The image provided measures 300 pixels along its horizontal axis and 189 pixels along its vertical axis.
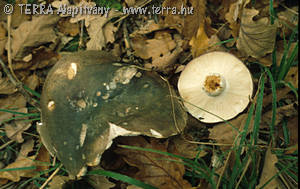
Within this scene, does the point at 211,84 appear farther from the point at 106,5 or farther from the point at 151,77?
the point at 106,5

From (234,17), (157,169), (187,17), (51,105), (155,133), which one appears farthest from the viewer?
(187,17)

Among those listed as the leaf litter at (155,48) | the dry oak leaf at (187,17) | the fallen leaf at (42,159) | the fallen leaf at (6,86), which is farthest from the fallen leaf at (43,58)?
the dry oak leaf at (187,17)

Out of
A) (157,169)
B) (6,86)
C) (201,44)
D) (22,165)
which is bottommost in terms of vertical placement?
(22,165)

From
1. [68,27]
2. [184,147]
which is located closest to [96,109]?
[184,147]

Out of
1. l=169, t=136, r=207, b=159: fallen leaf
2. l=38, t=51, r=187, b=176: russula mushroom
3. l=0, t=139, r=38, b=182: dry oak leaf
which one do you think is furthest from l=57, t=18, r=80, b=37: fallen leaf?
l=169, t=136, r=207, b=159: fallen leaf

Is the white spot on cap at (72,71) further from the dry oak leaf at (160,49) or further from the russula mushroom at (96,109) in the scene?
the dry oak leaf at (160,49)

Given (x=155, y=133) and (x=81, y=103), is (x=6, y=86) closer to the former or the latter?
(x=81, y=103)

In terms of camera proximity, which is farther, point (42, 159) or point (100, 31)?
point (100, 31)
